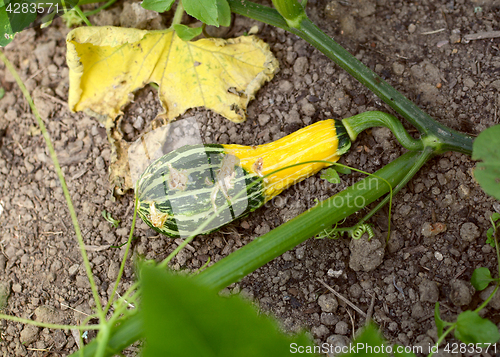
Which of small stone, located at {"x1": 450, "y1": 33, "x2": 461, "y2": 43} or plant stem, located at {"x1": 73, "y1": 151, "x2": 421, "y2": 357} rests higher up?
small stone, located at {"x1": 450, "y1": 33, "x2": 461, "y2": 43}

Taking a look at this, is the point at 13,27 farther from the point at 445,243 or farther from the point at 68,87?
the point at 445,243

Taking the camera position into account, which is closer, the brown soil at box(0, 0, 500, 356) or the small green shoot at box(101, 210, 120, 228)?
the brown soil at box(0, 0, 500, 356)

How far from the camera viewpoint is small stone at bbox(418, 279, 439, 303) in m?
1.86

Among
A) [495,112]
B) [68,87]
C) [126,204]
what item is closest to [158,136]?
[126,204]

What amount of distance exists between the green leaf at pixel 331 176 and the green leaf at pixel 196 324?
1.20m

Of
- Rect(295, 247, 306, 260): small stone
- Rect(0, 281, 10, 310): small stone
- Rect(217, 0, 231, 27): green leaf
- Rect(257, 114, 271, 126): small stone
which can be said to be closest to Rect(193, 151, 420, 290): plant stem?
Rect(295, 247, 306, 260): small stone

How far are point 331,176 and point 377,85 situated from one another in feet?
1.70

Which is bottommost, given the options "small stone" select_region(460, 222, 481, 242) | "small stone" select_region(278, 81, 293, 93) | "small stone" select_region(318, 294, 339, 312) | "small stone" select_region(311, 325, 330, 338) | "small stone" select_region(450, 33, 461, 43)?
"small stone" select_region(311, 325, 330, 338)

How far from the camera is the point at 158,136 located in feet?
7.46

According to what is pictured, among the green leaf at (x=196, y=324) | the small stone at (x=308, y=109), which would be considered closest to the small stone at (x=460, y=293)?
the small stone at (x=308, y=109)

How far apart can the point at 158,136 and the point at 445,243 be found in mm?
1670

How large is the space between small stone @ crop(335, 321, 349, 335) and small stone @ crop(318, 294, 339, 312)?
7 centimetres

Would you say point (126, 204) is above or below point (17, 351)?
above

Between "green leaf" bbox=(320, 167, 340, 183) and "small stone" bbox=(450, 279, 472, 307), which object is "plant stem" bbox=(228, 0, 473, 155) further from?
"small stone" bbox=(450, 279, 472, 307)
